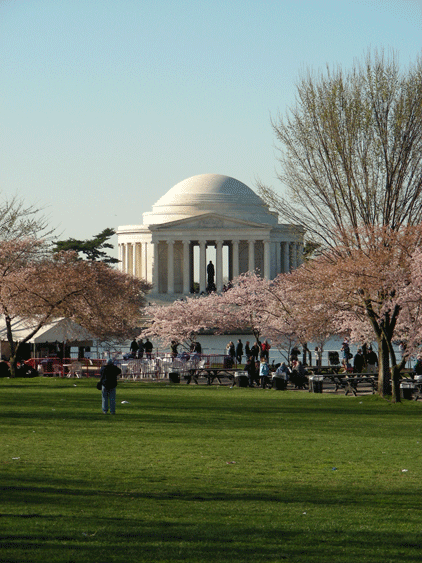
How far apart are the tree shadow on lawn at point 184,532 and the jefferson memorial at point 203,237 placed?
4057 inches

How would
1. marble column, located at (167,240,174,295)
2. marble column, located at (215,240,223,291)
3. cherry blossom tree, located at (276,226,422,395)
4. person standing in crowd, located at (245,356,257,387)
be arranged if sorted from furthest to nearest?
marble column, located at (167,240,174,295)
marble column, located at (215,240,223,291)
person standing in crowd, located at (245,356,257,387)
cherry blossom tree, located at (276,226,422,395)

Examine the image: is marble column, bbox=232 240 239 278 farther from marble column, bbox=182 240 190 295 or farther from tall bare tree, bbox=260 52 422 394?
tall bare tree, bbox=260 52 422 394

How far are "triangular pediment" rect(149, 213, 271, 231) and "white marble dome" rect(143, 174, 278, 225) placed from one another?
173cm

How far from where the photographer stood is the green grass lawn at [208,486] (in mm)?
8969

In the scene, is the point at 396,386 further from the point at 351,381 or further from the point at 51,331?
the point at 51,331

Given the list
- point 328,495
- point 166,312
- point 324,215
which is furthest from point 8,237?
point 166,312

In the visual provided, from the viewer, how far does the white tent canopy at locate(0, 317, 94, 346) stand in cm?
4228

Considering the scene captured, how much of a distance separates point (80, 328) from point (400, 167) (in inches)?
752

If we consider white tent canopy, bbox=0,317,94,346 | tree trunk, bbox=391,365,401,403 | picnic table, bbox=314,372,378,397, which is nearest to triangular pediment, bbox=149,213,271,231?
white tent canopy, bbox=0,317,94,346

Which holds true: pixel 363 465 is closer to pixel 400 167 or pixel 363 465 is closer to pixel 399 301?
pixel 399 301

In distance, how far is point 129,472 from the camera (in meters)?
13.6

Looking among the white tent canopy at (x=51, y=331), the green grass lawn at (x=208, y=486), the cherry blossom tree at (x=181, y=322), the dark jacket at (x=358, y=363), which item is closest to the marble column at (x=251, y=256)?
the cherry blossom tree at (x=181, y=322)

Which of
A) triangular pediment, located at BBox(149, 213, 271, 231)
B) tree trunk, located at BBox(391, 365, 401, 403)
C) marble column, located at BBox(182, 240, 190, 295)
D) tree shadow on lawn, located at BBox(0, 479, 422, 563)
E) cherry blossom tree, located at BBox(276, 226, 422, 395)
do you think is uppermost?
triangular pediment, located at BBox(149, 213, 271, 231)

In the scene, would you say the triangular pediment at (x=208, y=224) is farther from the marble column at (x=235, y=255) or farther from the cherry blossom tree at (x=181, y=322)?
the cherry blossom tree at (x=181, y=322)
